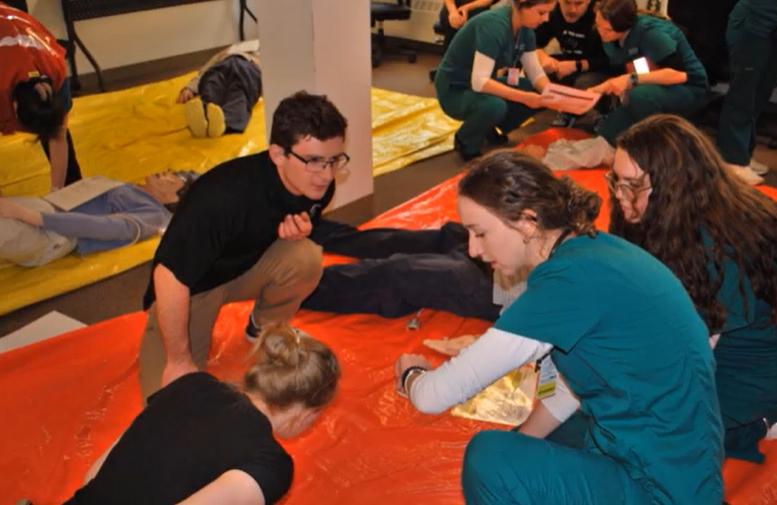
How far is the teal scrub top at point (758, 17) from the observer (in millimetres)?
3676

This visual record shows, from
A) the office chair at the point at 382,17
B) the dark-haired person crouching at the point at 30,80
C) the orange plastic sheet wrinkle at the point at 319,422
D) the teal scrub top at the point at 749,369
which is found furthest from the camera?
the office chair at the point at 382,17

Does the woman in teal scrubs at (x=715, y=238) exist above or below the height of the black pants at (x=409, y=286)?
above

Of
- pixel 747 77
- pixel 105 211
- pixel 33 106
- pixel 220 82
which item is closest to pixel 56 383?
pixel 105 211

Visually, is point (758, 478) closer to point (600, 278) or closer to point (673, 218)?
point (673, 218)

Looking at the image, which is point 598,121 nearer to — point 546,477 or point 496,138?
point 496,138

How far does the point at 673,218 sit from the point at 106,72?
17.5 ft

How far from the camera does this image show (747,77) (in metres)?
3.87

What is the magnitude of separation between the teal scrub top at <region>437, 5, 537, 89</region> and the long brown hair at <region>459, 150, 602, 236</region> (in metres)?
2.74

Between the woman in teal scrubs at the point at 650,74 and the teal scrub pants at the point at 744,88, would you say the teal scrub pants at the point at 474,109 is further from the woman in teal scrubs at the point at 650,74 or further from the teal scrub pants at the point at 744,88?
the teal scrub pants at the point at 744,88

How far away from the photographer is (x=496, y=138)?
461 centimetres

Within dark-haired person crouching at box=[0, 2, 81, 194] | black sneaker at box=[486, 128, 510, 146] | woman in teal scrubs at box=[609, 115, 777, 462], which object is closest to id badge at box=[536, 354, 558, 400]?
woman in teal scrubs at box=[609, 115, 777, 462]

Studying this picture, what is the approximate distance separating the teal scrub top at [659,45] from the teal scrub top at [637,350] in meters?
3.08

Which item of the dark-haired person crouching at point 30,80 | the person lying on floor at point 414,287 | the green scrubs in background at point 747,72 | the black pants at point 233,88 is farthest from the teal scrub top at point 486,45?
the dark-haired person crouching at point 30,80

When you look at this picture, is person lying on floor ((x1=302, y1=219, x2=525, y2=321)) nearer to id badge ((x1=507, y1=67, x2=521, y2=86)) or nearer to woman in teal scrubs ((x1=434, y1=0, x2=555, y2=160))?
woman in teal scrubs ((x1=434, y1=0, x2=555, y2=160))
